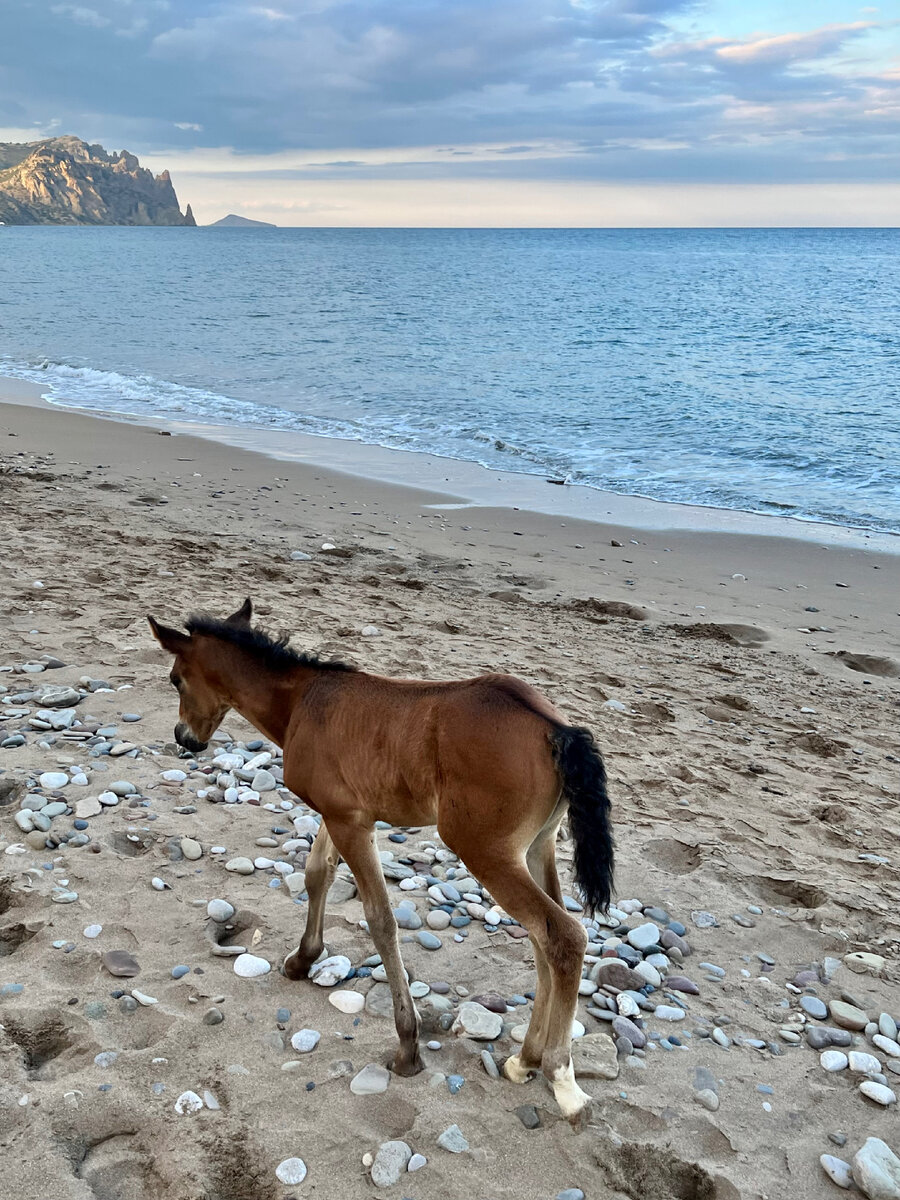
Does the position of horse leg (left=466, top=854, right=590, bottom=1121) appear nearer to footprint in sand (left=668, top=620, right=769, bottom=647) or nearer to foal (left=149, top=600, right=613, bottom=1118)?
foal (left=149, top=600, right=613, bottom=1118)

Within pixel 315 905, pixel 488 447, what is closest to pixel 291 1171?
pixel 315 905

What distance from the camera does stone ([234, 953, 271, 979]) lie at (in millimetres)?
3869

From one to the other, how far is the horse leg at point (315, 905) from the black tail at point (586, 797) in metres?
1.18

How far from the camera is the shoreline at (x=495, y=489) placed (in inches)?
512

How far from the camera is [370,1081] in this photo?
131 inches

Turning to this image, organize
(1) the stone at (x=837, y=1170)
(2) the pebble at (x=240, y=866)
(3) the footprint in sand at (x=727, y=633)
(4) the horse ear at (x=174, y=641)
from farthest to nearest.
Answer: (3) the footprint in sand at (x=727, y=633), (2) the pebble at (x=240, y=866), (4) the horse ear at (x=174, y=641), (1) the stone at (x=837, y=1170)

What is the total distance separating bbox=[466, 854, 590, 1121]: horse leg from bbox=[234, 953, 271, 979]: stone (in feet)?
4.17

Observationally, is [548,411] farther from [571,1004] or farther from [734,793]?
[571,1004]

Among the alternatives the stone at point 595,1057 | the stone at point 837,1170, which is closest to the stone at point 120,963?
the stone at point 595,1057

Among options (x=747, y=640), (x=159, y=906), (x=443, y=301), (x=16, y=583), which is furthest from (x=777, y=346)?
(x=159, y=906)

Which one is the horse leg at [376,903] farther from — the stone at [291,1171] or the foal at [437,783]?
the stone at [291,1171]

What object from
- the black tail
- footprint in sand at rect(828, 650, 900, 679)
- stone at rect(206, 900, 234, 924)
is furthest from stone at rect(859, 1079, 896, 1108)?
footprint in sand at rect(828, 650, 900, 679)

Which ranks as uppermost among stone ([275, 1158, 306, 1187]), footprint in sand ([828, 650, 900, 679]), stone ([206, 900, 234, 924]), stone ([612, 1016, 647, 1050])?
stone ([275, 1158, 306, 1187])

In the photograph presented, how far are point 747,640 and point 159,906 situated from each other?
626cm
